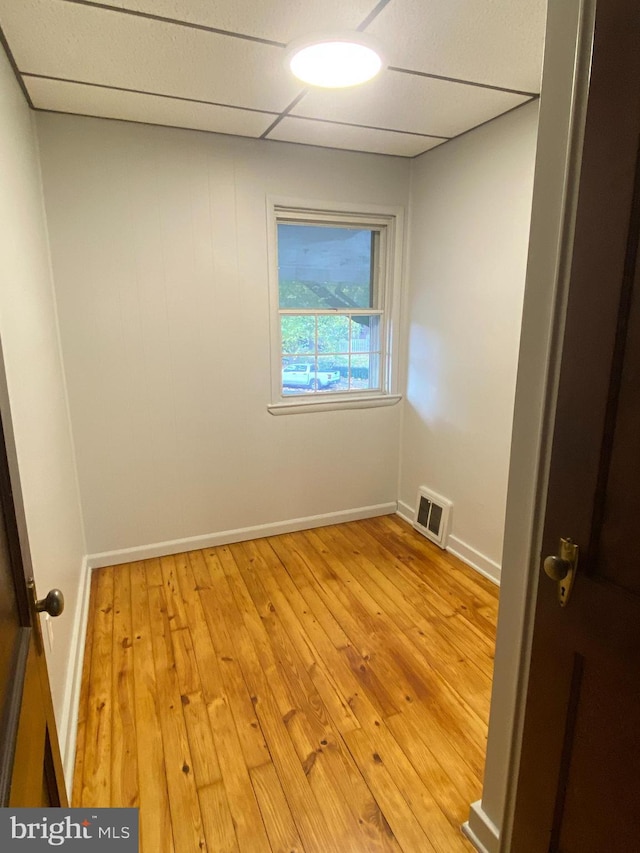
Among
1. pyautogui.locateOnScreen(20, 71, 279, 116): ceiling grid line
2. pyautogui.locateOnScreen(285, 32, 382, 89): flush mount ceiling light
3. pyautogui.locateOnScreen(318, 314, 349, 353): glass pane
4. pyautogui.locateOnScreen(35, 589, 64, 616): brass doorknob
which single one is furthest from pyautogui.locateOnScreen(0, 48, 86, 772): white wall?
pyautogui.locateOnScreen(318, 314, 349, 353): glass pane

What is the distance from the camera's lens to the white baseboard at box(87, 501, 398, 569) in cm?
300

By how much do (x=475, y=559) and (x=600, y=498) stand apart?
2.22 meters

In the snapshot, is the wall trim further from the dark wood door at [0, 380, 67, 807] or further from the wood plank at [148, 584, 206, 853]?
the dark wood door at [0, 380, 67, 807]

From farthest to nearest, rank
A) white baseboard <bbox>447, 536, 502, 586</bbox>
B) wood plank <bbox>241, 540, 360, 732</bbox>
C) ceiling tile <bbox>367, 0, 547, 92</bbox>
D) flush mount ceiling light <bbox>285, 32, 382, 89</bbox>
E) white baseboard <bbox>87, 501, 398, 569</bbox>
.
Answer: white baseboard <bbox>87, 501, 398, 569</bbox>
white baseboard <bbox>447, 536, 502, 586</bbox>
wood plank <bbox>241, 540, 360, 732</bbox>
flush mount ceiling light <bbox>285, 32, 382, 89</bbox>
ceiling tile <bbox>367, 0, 547, 92</bbox>

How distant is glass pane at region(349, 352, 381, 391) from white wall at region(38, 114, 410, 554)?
1.07ft

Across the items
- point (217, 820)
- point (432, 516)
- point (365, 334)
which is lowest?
point (217, 820)

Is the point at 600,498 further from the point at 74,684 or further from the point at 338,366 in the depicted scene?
the point at 338,366

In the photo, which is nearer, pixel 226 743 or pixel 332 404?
pixel 226 743

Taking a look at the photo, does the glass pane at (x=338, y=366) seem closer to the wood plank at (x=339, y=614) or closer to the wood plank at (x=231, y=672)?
the wood plank at (x=339, y=614)

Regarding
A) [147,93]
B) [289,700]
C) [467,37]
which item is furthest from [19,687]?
[147,93]

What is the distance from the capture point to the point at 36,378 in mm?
1883

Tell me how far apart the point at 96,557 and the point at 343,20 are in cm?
292

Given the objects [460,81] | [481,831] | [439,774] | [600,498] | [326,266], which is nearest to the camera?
[600,498]

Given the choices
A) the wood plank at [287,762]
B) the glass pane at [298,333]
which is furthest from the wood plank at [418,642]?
the glass pane at [298,333]
